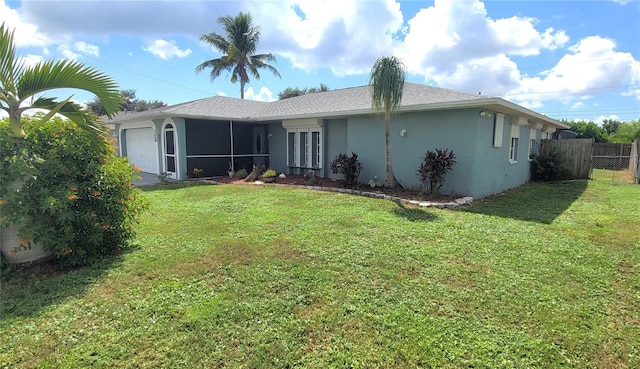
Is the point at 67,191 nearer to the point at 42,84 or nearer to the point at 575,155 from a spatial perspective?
the point at 42,84

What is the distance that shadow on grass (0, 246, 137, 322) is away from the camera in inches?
120

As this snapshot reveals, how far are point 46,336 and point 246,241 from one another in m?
2.62

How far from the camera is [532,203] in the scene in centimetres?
848

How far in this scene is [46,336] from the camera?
2.62 meters

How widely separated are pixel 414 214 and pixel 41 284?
6022 millimetres

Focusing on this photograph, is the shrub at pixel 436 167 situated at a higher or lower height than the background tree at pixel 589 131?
lower

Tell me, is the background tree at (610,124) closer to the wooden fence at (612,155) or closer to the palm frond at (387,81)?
the wooden fence at (612,155)

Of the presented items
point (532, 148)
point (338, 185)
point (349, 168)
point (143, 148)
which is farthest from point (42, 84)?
point (532, 148)

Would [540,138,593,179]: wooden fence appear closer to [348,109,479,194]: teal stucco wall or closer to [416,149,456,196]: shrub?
[348,109,479,194]: teal stucco wall

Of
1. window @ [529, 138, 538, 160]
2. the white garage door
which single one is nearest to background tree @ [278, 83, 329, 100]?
the white garage door

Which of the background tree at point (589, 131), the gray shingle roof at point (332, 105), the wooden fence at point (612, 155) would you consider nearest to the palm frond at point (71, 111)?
the gray shingle roof at point (332, 105)

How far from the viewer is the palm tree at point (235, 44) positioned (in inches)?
1019

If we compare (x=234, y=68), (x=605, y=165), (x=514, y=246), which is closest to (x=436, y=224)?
(x=514, y=246)

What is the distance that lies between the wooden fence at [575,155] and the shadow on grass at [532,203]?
2.97 meters
